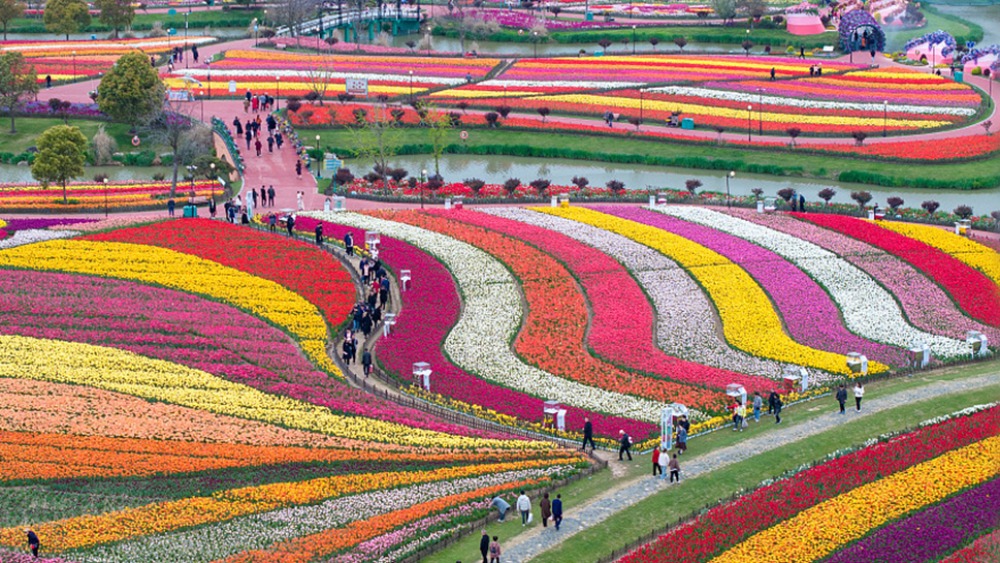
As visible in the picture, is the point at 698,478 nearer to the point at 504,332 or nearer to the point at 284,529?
the point at 284,529

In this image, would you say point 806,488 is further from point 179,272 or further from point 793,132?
point 793,132

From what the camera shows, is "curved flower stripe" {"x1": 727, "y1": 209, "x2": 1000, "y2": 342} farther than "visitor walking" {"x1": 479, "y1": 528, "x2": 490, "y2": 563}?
Yes

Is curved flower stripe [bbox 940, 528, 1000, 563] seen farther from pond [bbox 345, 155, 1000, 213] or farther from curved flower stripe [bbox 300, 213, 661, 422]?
pond [bbox 345, 155, 1000, 213]

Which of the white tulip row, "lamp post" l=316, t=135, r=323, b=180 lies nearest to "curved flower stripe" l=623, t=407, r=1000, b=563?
the white tulip row

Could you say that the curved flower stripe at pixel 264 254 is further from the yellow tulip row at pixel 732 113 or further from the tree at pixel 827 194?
the yellow tulip row at pixel 732 113

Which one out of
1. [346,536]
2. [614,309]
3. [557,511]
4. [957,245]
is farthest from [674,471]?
[957,245]

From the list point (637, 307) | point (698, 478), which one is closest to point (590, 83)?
point (637, 307)

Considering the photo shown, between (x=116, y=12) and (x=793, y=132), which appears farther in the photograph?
(x=116, y=12)

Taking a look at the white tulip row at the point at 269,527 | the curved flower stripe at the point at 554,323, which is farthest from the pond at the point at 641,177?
the white tulip row at the point at 269,527
